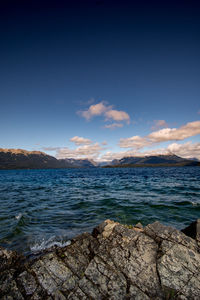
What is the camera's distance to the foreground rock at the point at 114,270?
4238 mm

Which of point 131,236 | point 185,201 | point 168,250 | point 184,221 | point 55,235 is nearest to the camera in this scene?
point 168,250

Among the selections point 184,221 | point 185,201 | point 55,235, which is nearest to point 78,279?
point 55,235

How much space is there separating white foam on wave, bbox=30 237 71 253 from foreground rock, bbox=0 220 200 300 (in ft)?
7.13

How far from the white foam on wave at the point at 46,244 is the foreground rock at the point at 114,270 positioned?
2.17 metres

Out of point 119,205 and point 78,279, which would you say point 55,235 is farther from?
point 119,205

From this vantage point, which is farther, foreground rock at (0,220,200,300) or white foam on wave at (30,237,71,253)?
white foam on wave at (30,237,71,253)

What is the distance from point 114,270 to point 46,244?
5228 millimetres

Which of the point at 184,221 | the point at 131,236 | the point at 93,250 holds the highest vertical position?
the point at 131,236

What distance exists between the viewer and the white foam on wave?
7.77 metres

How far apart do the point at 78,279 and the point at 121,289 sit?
1392mm

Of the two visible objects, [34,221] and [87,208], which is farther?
[87,208]

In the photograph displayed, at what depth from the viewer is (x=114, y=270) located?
483cm

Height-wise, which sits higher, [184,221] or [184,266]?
[184,266]

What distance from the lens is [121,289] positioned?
4277 mm
